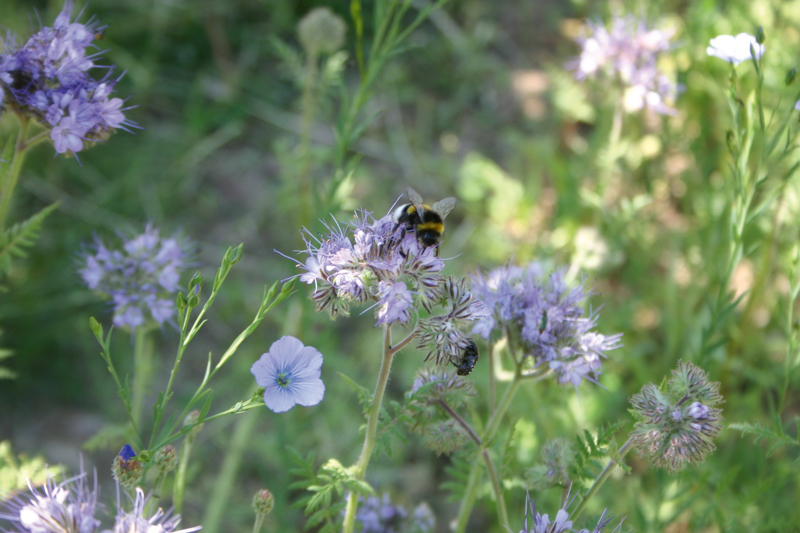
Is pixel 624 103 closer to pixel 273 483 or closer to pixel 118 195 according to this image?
pixel 273 483

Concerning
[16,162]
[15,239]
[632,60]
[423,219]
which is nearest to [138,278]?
[15,239]

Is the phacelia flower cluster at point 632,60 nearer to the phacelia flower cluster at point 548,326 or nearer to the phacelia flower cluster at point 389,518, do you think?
the phacelia flower cluster at point 548,326

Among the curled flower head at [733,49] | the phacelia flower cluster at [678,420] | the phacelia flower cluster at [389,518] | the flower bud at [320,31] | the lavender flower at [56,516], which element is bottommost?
the phacelia flower cluster at [678,420]

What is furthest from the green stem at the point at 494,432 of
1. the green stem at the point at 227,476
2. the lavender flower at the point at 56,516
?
the green stem at the point at 227,476

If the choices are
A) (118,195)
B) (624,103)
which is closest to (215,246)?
(118,195)

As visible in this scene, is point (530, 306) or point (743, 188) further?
point (743, 188)

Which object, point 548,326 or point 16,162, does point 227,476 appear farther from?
point 548,326
